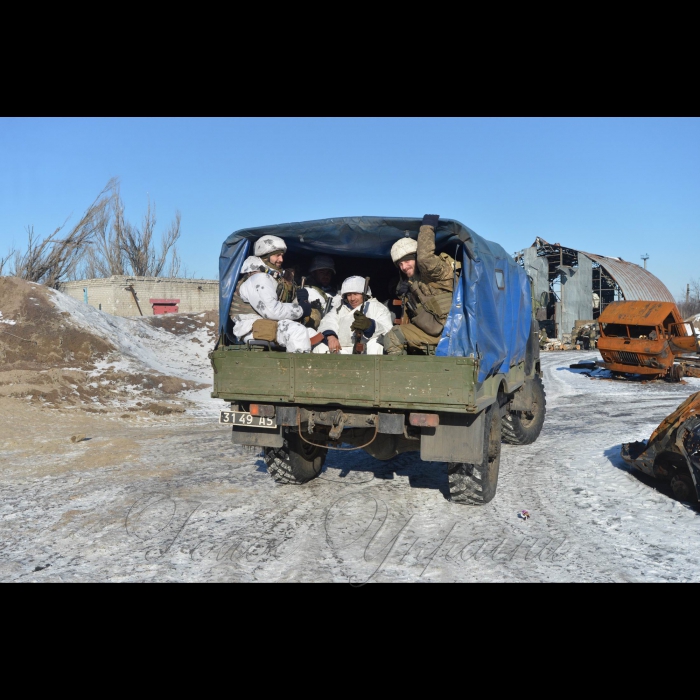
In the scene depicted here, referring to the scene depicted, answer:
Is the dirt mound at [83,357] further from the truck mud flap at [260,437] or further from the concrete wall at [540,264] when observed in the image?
the concrete wall at [540,264]

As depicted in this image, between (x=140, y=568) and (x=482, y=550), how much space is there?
2.48 m

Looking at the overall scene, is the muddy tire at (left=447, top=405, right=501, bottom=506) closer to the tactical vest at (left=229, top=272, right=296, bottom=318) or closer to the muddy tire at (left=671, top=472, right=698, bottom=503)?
the muddy tire at (left=671, top=472, right=698, bottom=503)

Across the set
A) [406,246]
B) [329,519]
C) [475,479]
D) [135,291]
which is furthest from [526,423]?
[135,291]

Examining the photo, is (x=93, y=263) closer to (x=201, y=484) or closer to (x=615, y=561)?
(x=201, y=484)

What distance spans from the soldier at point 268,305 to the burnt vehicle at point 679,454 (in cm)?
340

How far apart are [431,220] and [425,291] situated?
68cm

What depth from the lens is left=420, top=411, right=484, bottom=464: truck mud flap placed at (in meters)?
5.31

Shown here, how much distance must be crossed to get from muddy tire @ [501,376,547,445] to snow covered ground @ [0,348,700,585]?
19 cm

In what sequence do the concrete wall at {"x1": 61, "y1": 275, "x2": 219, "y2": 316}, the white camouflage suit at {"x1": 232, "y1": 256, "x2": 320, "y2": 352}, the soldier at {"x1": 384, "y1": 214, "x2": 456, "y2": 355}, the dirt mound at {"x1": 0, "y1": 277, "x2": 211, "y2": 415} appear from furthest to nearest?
1. the concrete wall at {"x1": 61, "y1": 275, "x2": 219, "y2": 316}
2. the dirt mound at {"x1": 0, "y1": 277, "x2": 211, "y2": 415}
3. the white camouflage suit at {"x1": 232, "y1": 256, "x2": 320, "y2": 352}
4. the soldier at {"x1": 384, "y1": 214, "x2": 456, "y2": 355}

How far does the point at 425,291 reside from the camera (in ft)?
19.3

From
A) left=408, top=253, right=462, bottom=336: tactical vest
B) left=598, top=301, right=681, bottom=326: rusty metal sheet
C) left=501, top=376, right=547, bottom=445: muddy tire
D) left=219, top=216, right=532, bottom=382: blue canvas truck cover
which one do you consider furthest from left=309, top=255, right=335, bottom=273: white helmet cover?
left=598, top=301, right=681, bottom=326: rusty metal sheet

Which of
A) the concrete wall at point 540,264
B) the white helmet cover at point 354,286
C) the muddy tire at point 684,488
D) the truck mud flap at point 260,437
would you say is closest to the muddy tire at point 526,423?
the muddy tire at point 684,488

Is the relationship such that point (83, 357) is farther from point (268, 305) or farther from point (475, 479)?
point (475, 479)

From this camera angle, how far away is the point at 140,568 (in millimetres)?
4434
